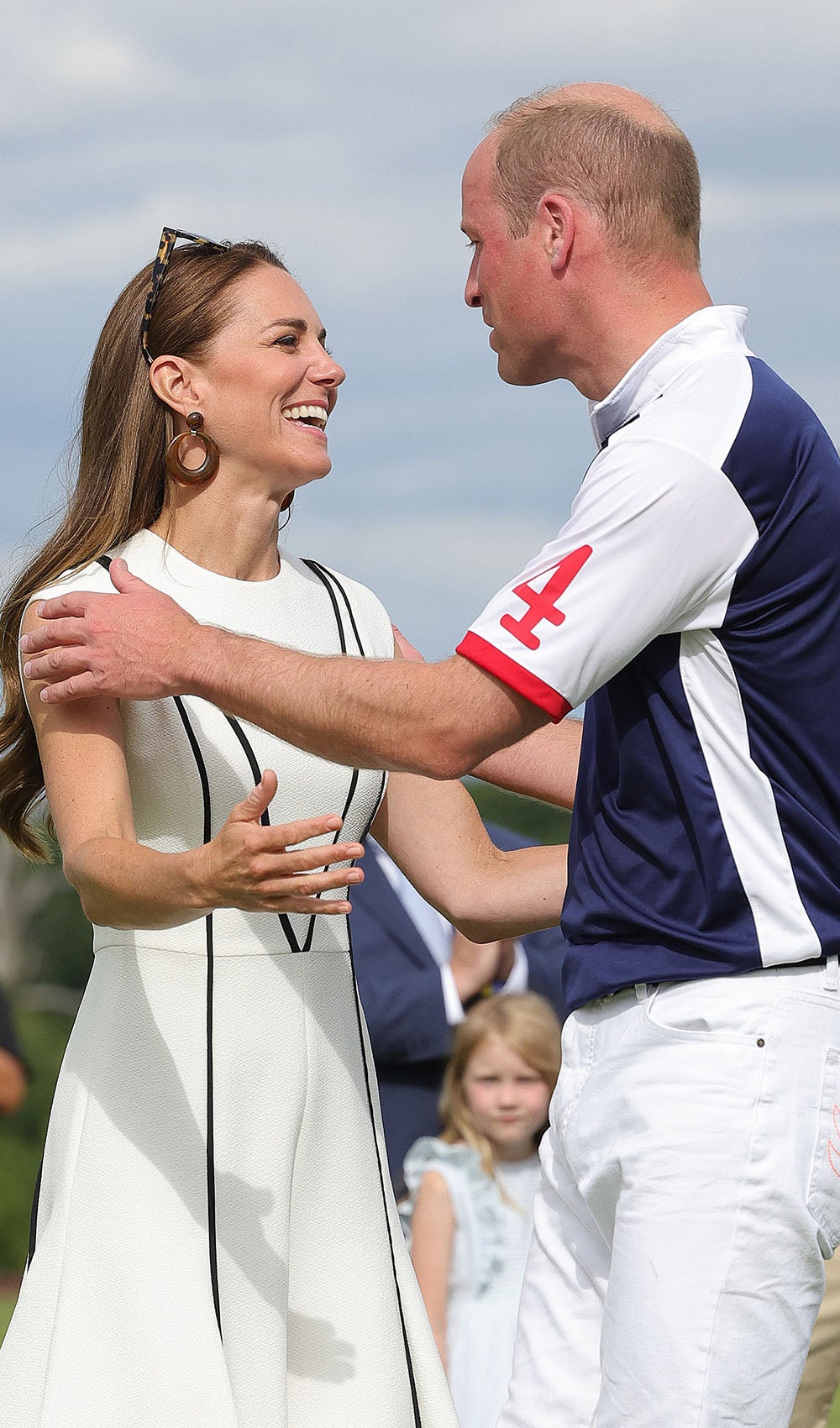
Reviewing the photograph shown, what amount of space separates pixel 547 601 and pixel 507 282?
0.65m

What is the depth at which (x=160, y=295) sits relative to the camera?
307cm

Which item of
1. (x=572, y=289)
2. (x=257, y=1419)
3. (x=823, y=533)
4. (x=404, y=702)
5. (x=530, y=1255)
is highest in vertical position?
(x=572, y=289)

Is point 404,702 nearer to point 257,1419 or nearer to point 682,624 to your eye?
point 682,624

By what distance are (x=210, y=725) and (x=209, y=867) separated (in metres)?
0.58

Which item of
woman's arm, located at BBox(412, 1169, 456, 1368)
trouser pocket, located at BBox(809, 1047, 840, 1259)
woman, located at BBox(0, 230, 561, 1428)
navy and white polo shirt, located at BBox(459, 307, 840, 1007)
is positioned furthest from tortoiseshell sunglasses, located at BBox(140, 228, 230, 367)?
woman's arm, located at BBox(412, 1169, 456, 1368)

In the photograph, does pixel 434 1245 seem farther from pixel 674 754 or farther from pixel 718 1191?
pixel 674 754

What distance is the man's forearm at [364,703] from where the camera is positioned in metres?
2.46

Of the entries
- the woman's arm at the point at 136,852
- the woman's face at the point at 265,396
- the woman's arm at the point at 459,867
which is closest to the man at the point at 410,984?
the woman's arm at the point at 459,867

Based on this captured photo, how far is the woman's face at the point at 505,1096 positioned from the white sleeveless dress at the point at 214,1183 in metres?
2.73

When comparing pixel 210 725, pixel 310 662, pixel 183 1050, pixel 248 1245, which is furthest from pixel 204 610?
pixel 248 1245

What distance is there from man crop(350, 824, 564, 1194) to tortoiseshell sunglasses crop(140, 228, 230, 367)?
8.80 ft

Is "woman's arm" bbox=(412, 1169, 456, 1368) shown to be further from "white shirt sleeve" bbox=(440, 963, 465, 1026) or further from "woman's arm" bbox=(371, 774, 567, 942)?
"woman's arm" bbox=(371, 774, 567, 942)

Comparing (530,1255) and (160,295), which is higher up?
(160,295)

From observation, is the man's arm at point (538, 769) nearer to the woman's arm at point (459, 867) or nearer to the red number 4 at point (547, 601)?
the woman's arm at point (459, 867)
